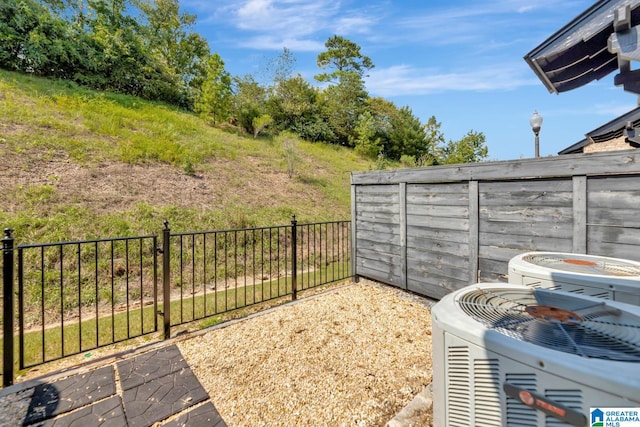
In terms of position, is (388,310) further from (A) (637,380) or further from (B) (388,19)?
(B) (388,19)

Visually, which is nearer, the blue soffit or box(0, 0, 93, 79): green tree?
the blue soffit

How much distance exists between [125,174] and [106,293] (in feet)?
12.4

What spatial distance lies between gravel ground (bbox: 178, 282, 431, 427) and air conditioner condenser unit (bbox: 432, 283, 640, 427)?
0.94 meters

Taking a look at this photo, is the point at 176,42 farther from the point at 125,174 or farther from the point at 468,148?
the point at 468,148

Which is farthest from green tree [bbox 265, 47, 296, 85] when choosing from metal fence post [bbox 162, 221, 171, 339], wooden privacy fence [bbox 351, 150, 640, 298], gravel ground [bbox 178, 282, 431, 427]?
gravel ground [bbox 178, 282, 431, 427]

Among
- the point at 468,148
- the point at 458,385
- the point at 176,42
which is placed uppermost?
the point at 176,42

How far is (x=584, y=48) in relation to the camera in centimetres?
208

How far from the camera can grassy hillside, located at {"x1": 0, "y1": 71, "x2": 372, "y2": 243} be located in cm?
494

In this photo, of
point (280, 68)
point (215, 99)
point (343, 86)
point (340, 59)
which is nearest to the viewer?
point (215, 99)

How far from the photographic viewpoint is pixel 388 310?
11.3ft

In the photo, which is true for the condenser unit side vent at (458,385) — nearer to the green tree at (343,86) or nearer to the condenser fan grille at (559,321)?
the condenser fan grille at (559,321)

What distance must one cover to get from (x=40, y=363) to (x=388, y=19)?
7275 mm

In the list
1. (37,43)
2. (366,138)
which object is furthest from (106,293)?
(366,138)

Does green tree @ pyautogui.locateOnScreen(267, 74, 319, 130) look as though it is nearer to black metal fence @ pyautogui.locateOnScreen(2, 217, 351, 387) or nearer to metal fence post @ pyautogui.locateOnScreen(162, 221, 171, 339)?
black metal fence @ pyautogui.locateOnScreen(2, 217, 351, 387)
